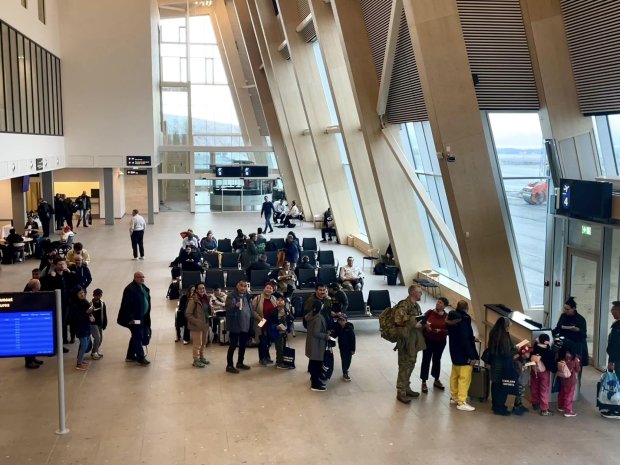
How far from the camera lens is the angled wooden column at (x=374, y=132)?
17.1 metres

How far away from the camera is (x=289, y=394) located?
989 cm

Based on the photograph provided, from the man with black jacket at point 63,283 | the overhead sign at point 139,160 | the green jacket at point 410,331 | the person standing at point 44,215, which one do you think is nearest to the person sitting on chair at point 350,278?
the green jacket at point 410,331

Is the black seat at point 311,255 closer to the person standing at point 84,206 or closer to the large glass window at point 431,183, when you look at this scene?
the large glass window at point 431,183

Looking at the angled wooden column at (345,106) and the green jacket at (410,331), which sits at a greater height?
the angled wooden column at (345,106)

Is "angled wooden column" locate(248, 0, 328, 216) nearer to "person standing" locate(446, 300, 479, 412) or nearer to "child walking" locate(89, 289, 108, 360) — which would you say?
"child walking" locate(89, 289, 108, 360)

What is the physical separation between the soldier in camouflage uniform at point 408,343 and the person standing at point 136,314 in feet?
13.6

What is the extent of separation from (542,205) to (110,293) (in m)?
10.1

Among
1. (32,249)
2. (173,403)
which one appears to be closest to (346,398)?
(173,403)

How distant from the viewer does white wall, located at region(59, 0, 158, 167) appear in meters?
29.6

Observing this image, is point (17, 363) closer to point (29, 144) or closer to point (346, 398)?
point (346, 398)

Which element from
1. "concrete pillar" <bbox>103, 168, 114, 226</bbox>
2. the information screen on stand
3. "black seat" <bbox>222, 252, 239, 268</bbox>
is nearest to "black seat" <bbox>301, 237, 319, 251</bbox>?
"black seat" <bbox>222, 252, 239, 268</bbox>

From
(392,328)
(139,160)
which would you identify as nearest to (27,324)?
(392,328)

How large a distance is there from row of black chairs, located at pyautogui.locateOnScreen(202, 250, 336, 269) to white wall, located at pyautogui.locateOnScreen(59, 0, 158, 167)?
1414 centimetres

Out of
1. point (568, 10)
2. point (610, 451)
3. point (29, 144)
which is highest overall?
point (568, 10)
